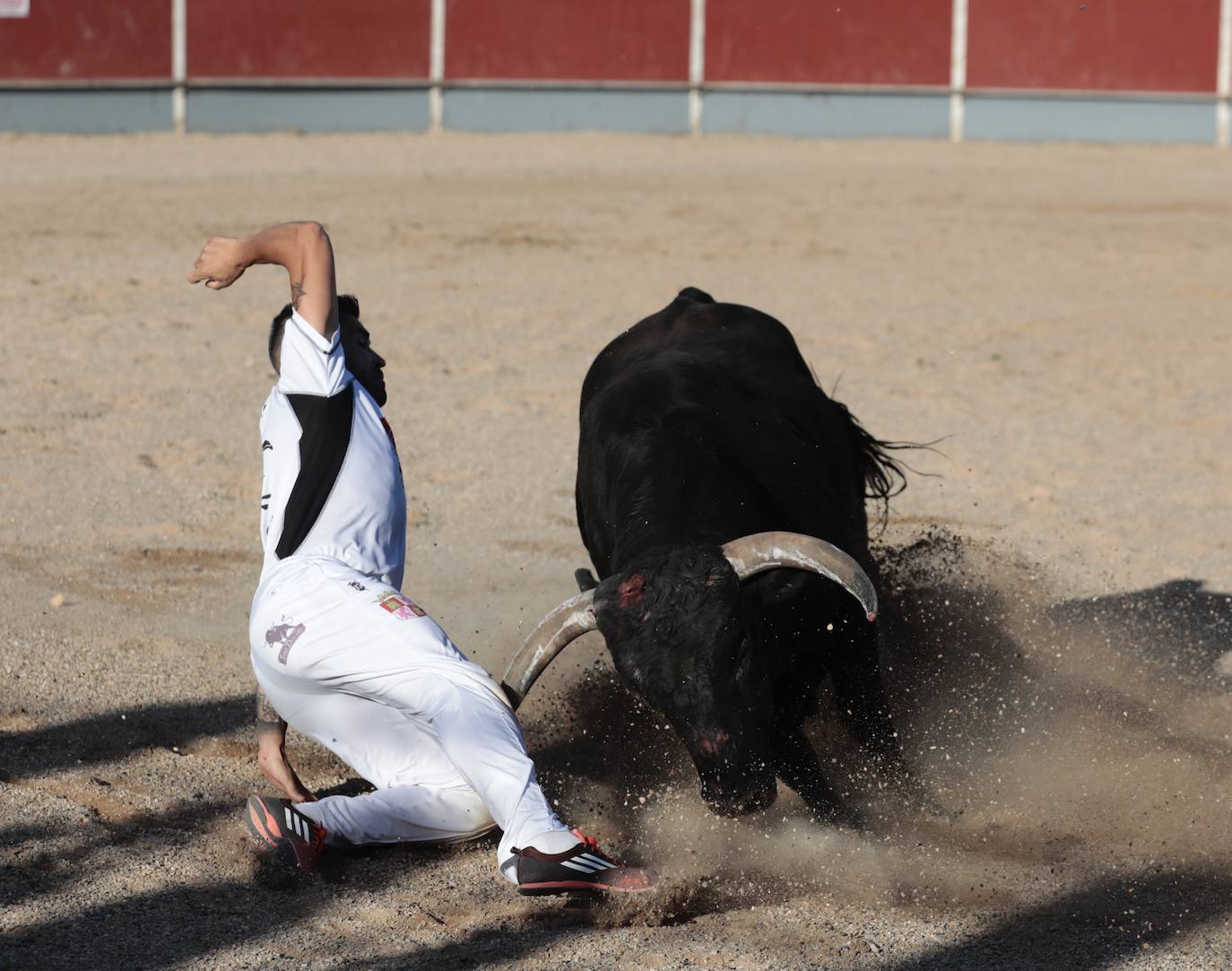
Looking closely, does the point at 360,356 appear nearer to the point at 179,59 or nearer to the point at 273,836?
the point at 273,836

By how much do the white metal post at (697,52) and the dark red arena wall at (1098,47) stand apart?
7.25 feet

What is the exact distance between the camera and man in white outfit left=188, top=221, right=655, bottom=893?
3.22 metres

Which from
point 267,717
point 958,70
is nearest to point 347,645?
point 267,717

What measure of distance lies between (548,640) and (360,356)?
760 millimetres

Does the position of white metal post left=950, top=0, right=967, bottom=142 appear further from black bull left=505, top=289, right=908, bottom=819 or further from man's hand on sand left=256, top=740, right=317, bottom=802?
man's hand on sand left=256, top=740, right=317, bottom=802

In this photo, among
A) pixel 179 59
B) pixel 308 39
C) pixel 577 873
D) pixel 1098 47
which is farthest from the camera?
pixel 1098 47

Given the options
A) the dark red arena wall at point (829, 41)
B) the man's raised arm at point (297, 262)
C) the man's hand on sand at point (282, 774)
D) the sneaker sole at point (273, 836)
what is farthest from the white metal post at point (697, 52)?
the sneaker sole at point (273, 836)

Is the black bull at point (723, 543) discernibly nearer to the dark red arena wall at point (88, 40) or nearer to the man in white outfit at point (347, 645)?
the man in white outfit at point (347, 645)

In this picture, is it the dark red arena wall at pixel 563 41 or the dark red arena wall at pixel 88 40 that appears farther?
the dark red arena wall at pixel 563 41

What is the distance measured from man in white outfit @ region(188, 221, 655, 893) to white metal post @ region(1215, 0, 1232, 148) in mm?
12148

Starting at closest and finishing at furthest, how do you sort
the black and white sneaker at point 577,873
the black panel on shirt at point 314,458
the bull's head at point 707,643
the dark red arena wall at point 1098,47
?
the black and white sneaker at point 577,873 < the bull's head at point 707,643 < the black panel on shirt at point 314,458 < the dark red arena wall at point 1098,47

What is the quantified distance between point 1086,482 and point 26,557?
3.94 meters

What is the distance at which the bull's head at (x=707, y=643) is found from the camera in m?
3.17

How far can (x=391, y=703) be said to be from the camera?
3311 mm
